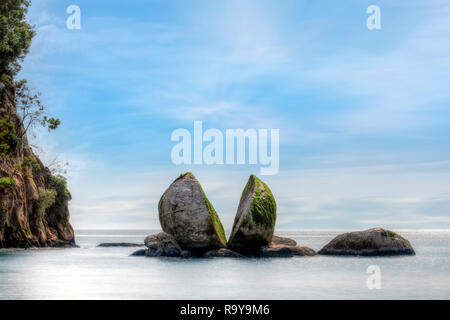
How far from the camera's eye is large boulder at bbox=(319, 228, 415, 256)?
3684 cm

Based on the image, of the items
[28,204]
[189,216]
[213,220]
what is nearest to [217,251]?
[213,220]

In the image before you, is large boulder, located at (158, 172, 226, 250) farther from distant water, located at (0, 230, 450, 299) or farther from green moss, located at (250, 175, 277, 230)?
green moss, located at (250, 175, 277, 230)

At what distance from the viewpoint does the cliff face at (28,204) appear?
45.6m

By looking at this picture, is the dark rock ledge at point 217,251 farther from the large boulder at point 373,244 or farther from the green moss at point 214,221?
the large boulder at point 373,244

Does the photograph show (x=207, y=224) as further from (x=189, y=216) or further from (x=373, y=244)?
(x=373, y=244)

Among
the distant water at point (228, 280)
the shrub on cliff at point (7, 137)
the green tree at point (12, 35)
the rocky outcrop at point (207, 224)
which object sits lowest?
the distant water at point (228, 280)

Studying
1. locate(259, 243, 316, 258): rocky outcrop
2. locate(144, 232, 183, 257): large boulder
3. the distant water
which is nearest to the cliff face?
the distant water

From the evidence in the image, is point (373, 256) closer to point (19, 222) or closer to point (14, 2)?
point (19, 222)

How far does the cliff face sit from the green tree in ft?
10.2

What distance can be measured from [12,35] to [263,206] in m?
25.0

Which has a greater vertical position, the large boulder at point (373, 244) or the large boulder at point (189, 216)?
the large boulder at point (189, 216)

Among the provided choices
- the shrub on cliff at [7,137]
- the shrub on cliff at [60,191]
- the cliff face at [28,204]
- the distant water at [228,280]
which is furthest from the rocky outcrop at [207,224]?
the shrub on cliff at [60,191]
